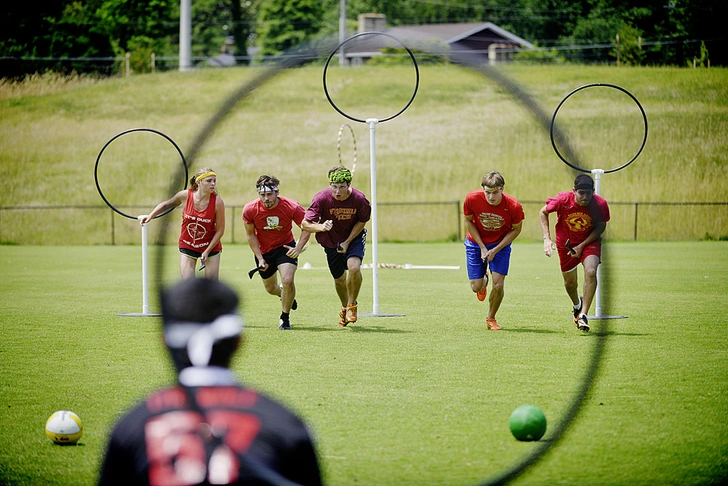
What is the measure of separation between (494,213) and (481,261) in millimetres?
902

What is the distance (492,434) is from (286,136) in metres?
52.4

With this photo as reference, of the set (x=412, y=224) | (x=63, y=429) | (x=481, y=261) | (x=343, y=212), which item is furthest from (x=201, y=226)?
(x=412, y=224)

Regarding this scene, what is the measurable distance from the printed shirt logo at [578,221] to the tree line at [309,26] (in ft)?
164

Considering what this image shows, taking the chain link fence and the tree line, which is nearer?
the chain link fence

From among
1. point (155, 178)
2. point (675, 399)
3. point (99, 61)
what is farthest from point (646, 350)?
point (99, 61)

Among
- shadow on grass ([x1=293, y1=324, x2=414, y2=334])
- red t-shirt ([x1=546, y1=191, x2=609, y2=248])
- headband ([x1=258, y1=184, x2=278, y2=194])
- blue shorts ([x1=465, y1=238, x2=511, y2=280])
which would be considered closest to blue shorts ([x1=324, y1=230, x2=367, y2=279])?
shadow on grass ([x1=293, y1=324, x2=414, y2=334])

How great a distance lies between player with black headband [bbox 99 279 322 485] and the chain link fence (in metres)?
38.2

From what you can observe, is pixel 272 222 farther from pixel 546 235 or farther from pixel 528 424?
pixel 528 424

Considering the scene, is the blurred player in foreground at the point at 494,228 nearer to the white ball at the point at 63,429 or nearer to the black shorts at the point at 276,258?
the black shorts at the point at 276,258

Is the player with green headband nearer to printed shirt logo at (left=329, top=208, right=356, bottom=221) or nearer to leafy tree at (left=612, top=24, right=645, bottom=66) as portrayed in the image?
printed shirt logo at (left=329, top=208, right=356, bottom=221)

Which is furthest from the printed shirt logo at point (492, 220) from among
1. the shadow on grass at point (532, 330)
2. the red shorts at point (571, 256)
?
the shadow on grass at point (532, 330)

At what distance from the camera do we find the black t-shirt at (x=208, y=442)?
3.49 meters

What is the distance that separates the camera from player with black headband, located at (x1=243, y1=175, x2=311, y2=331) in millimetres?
14352

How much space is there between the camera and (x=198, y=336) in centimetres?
366
